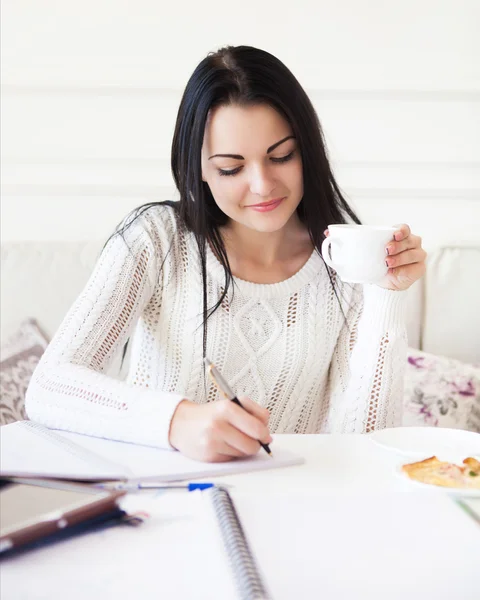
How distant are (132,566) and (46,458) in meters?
0.29

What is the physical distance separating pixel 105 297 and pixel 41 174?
1.25 metres

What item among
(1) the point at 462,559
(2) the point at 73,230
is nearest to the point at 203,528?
(1) the point at 462,559

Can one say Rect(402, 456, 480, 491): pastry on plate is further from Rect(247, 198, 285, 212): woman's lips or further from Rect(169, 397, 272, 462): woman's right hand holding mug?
Rect(247, 198, 285, 212): woman's lips

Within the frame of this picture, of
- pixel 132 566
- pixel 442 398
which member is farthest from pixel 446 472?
pixel 442 398

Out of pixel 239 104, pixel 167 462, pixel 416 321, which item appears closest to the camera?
pixel 167 462

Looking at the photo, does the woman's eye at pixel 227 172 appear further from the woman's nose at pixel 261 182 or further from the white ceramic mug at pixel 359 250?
the white ceramic mug at pixel 359 250

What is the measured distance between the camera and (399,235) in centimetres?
108

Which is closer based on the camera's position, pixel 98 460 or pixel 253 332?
pixel 98 460

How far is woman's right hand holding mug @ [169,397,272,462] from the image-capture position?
90cm

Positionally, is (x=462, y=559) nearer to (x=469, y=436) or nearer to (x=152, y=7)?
(x=469, y=436)

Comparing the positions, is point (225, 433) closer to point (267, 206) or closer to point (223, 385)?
point (223, 385)

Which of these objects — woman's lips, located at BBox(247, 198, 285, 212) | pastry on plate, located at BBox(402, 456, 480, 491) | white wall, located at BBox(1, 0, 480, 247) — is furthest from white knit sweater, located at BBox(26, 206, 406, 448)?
white wall, located at BBox(1, 0, 480, 247)

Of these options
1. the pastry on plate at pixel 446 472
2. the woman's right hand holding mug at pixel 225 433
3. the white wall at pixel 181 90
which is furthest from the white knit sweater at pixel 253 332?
the white wall at pixel 181 90

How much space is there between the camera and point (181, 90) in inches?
93.0
